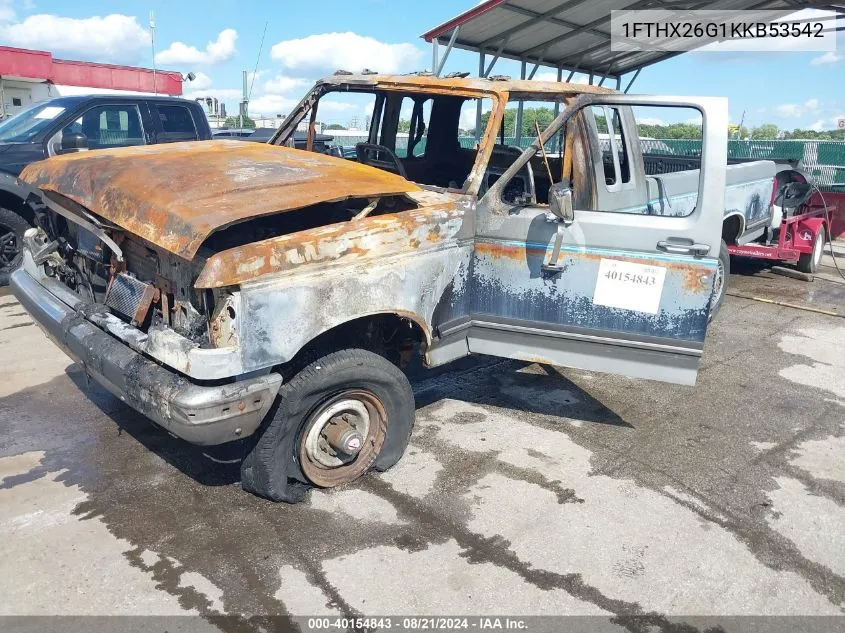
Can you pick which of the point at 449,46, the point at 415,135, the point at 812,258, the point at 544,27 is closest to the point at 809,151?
the point at 812,258

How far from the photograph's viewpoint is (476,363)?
5602 millimetres

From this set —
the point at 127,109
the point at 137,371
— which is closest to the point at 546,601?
the point at 137,371

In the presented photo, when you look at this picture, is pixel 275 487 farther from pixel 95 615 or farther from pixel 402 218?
pixel 402 218

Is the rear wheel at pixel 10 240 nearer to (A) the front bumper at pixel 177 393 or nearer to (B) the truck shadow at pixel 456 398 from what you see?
(B) the truck shadow at pixel 456 398

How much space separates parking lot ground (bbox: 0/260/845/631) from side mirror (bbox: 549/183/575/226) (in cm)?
146

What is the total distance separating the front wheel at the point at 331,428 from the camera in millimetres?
3240

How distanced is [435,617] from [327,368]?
1.22 m

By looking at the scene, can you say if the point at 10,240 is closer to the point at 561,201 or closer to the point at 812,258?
the point at 561,201

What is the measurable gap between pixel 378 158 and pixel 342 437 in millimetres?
2457

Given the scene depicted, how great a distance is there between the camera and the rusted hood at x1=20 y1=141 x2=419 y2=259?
2957 mm

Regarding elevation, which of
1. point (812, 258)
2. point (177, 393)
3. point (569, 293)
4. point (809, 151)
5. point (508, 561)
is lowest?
point (508, 561)

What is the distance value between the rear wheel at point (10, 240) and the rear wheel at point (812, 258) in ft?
30.2

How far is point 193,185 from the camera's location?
3.30 meters

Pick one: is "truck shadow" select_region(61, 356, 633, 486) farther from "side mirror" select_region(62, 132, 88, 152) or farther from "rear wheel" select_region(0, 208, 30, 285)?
"rear wheel" select_region(0, 208, 30, 285)
